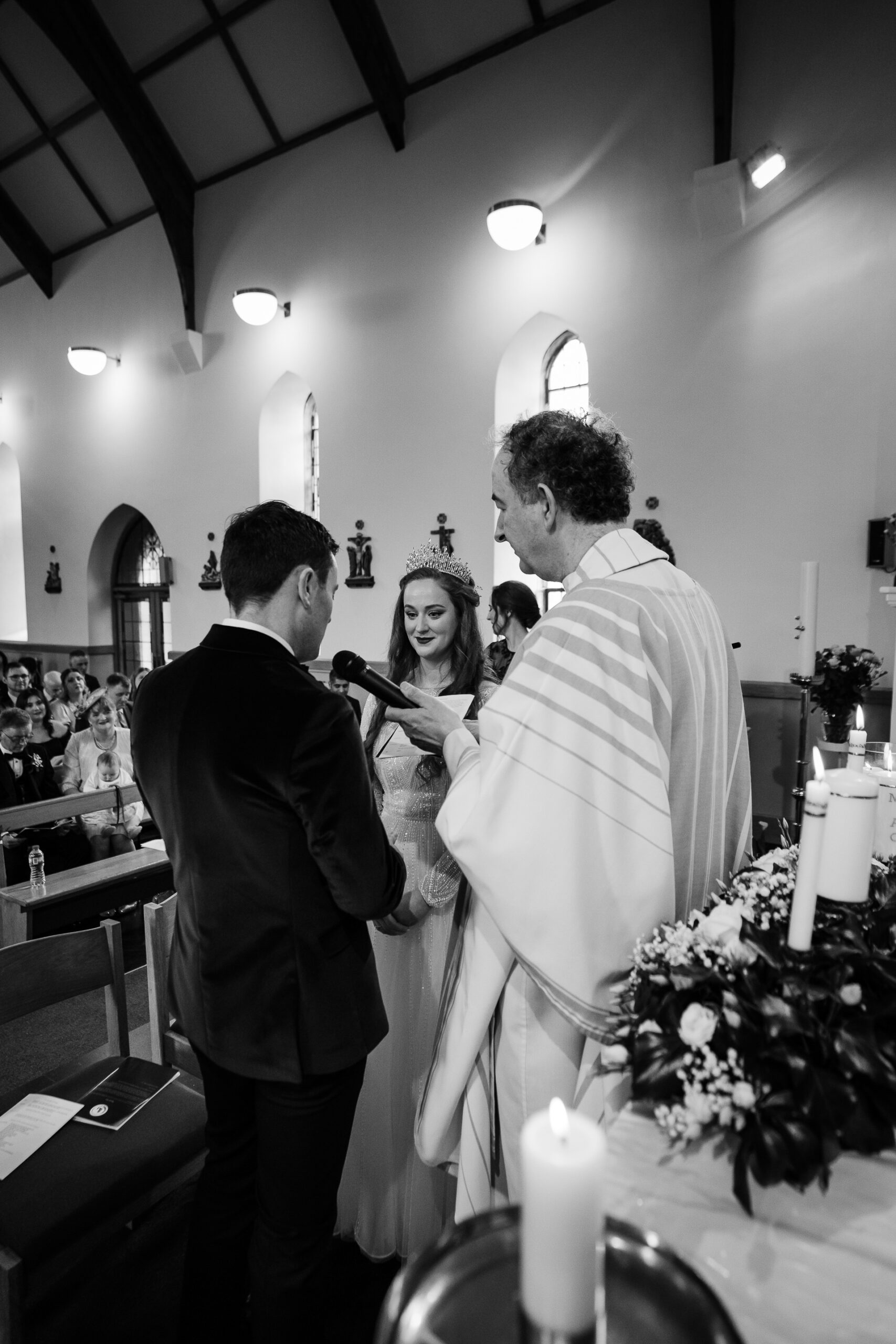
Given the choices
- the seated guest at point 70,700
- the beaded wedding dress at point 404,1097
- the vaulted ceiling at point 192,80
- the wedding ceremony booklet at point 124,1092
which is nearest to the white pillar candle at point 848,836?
the beaded wedding dress at point 404,1097

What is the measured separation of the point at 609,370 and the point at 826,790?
5.70 meters

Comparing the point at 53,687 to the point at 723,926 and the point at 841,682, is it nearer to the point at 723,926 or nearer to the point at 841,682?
the point at 841,682

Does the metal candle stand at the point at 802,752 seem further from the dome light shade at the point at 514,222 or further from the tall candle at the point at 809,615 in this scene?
the dome light shade at the point at 514,222

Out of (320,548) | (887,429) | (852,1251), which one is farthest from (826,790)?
(887,429)

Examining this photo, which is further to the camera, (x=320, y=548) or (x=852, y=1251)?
(x=320, y=548)

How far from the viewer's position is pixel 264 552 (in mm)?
1541

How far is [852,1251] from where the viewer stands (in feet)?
2.35

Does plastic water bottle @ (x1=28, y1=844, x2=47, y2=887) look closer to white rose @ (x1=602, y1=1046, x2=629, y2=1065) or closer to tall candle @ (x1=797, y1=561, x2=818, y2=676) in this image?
white rose @ (x1=602, y1=1046, x2=629, y2=1065)

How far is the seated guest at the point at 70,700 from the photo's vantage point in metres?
6.81

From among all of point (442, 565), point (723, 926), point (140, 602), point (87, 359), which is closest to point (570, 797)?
point (723, 926)

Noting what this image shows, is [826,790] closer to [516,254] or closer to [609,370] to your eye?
[609,370]

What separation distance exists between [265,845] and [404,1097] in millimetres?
996

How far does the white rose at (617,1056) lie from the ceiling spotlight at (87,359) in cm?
1036

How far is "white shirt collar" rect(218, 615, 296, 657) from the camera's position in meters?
1.48
